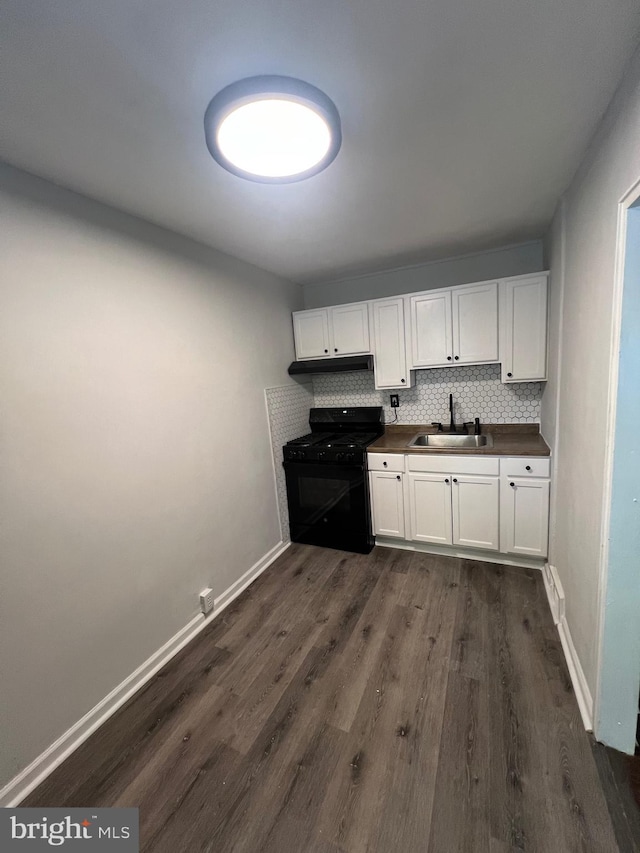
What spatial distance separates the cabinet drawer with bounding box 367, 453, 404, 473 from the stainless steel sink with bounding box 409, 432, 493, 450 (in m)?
0.20

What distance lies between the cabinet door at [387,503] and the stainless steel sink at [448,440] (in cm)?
36

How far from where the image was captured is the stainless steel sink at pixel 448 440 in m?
2.85

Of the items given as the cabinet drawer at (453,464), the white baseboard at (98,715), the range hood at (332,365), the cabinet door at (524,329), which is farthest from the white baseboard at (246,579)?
the cabinet door at (524,329)

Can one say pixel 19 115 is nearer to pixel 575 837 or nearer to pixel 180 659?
pixel 180 659

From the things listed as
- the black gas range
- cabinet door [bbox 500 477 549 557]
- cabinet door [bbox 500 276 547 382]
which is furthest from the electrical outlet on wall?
cabinet door [bbox 500 276 547 382]

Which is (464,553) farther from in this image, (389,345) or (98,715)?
(98,715)

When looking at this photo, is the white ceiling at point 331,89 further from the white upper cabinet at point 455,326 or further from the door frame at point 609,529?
the white upper cabinet at point 455,326

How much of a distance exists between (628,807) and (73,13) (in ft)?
9.46

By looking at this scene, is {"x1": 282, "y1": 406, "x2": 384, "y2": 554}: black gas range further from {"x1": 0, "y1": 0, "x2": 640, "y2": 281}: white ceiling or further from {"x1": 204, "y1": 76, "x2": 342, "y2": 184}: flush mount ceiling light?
{"x1": 204, "y1": 76, "x2": 342, "y2": 184}: flush mount ceiling light

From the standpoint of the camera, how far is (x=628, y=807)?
114 cm

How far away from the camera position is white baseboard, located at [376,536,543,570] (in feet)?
8.13

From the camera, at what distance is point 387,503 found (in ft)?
9.24

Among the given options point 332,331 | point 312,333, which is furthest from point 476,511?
point 312,333

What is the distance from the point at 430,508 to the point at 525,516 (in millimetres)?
650
